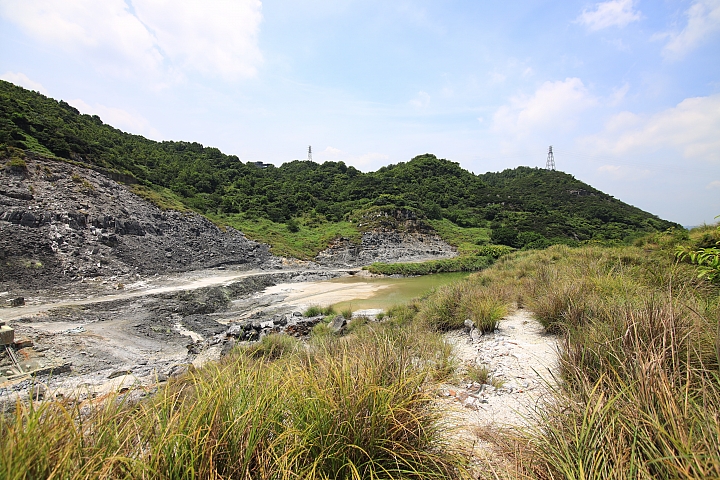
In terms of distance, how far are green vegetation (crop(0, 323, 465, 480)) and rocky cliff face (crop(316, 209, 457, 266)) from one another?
3257 cm

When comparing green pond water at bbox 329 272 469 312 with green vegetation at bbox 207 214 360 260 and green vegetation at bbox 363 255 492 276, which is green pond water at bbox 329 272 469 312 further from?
green vegetation at bbox 207 214 360 260

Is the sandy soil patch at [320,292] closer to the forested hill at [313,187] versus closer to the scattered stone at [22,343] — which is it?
the scattered stone at [22,343]

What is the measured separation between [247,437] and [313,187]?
203ft

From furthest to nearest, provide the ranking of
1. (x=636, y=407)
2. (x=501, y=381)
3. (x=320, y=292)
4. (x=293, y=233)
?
1. (x=293, y=233)
2. (x=320, y=292)
3. (x=501, y=381)
4. (x=636, y=407)

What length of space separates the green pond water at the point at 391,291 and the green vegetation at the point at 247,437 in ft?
37.9

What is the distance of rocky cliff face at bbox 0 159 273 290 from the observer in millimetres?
16516

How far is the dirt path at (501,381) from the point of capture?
263 cm

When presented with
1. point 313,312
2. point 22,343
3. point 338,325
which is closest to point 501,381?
point 338,325

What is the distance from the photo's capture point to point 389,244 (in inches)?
1620

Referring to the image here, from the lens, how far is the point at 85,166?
26375 millimetres

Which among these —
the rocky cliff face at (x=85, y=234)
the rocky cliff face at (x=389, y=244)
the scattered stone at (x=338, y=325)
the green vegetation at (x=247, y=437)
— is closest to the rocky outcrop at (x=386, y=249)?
the rocky cliff face at (x=389, y=244)

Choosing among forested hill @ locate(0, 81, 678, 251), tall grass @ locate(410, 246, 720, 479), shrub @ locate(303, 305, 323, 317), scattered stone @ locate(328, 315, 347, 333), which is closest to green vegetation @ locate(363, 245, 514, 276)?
forested hill @ locate(0, 81, 678, 251)

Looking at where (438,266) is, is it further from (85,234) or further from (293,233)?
(85,234)

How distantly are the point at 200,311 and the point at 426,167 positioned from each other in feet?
247
